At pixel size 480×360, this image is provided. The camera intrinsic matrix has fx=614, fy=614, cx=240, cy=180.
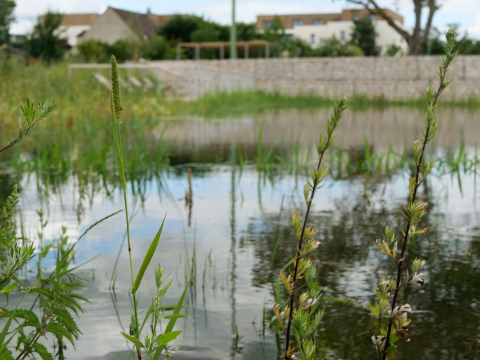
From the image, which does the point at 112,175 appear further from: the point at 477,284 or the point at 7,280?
the point at 7,280

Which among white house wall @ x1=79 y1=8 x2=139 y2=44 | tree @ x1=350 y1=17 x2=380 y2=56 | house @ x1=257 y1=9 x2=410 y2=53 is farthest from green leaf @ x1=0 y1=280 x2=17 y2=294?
house @ x1=257 y1=9 x2=410 y2=53

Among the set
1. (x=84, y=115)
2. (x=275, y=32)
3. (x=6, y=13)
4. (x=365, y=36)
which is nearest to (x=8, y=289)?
(x=6, y=13)

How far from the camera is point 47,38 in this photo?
118 feet

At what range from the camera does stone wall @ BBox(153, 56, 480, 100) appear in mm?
25922

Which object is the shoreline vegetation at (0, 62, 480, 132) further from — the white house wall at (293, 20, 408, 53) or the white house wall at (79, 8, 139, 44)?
the white house wall at (293, 20, 408, 53)

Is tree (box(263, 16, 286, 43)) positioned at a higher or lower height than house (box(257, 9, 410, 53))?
lower

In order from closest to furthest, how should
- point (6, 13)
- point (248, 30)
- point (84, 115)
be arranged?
1. point (6, 13)
2. point (84, 115)
3. point (248, 30)

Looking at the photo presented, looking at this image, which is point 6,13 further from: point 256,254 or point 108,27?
point 108,27

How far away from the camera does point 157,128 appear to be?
9852 mm

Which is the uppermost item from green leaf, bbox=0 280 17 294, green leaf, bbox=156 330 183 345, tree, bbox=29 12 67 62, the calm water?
tree, bbox=29 12 67 62

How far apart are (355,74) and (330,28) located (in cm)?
7242

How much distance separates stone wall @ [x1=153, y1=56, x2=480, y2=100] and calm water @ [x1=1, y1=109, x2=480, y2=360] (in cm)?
2192

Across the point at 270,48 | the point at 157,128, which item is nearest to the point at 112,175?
the point at 157,128

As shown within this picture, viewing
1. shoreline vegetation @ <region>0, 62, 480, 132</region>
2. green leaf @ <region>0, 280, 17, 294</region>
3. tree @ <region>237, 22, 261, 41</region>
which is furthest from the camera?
tree @ <region>237, 22, 261, 41</region>
